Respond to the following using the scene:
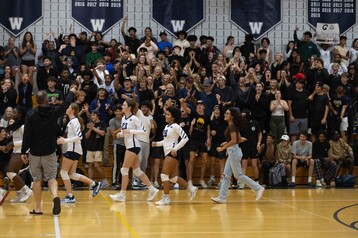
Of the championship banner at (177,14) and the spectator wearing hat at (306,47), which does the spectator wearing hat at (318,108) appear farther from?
the championship banner at (177,14)

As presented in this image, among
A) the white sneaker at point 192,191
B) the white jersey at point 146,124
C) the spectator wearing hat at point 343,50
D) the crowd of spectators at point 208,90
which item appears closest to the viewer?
the white sneaker at point 192,191

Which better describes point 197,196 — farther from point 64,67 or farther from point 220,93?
point 64,67

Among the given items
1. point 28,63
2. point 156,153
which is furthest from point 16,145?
point 28,63

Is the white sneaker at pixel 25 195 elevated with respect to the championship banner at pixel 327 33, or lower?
lower

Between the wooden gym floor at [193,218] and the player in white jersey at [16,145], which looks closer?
the wooden gym floor at [193,218]

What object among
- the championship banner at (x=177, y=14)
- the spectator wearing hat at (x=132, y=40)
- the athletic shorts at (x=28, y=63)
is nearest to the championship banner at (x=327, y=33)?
the championship banner at (x=177, y=14)

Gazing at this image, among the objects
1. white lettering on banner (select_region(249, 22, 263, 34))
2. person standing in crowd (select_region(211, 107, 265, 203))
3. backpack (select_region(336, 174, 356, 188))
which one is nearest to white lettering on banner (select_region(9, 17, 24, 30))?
white lettering on banner (select_region(249, 22, 263, 34))

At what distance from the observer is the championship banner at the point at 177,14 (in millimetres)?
27359

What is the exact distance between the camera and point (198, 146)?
815 inches

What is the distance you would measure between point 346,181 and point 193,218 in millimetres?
9191

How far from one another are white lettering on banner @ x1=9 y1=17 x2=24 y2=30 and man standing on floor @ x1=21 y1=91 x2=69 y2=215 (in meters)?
13.6

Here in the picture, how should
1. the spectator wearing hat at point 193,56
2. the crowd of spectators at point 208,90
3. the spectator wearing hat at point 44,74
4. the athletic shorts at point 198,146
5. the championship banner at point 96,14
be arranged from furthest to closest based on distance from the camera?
1. the championship banner at point 96,14
2. the spectator wearing hat at point 193,56
3. the spectator wearing hat at point 44,74
4. the crowd of spectators at point 208,90
5. the athletic shorts at point 198,146

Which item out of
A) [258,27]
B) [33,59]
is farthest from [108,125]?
[258,27]

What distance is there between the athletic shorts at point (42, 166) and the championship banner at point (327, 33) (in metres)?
16.0
